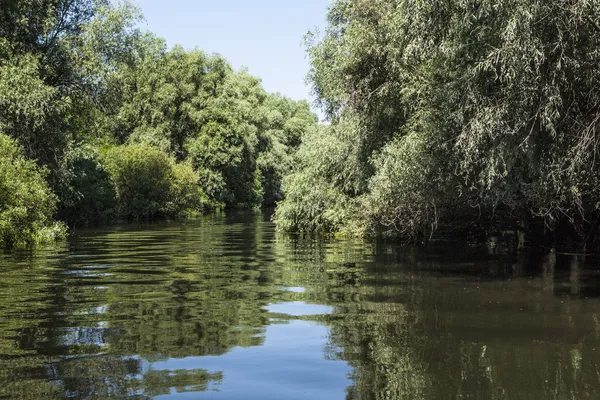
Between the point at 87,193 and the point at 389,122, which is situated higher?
the point at 389,122

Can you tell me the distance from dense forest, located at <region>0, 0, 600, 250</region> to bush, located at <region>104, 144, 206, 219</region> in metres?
0.14

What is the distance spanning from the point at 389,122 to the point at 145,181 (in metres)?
27.9

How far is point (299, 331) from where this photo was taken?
8.47m

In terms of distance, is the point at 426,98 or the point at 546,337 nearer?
the point at 546,337

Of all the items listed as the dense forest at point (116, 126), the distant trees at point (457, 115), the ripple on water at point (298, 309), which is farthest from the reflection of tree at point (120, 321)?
the dense forest at point (116, 126)

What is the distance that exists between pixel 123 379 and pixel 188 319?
9.68 ft

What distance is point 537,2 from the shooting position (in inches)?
470

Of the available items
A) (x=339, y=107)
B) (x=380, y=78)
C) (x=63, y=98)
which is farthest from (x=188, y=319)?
(x=63, y=98)

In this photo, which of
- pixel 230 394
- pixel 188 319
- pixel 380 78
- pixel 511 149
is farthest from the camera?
pixel 380 78

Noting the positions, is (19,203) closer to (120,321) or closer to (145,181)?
(120,321)

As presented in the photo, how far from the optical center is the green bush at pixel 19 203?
2059cm

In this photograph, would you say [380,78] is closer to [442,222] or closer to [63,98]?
[442,222]

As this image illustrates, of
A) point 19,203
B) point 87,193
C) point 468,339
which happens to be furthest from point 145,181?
point 468,339

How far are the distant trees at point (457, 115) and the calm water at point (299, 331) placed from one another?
243 cm
